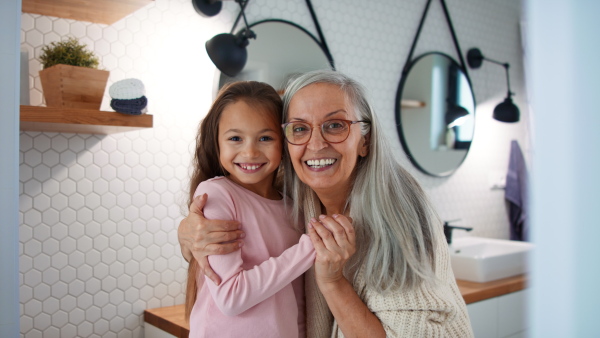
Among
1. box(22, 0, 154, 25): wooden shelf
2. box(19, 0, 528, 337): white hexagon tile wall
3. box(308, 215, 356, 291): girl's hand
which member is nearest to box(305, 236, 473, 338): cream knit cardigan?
box(308, 215, 356, 291): girl's hand

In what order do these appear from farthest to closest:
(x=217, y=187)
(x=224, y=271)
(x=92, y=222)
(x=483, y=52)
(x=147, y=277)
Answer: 1. (x=483, y=52)
2. (x=147, y=277)
3. (x=92, y=222)
4. (x=217, y=187)
5. (x=224, y=271)

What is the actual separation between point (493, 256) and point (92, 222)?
5.91 ft

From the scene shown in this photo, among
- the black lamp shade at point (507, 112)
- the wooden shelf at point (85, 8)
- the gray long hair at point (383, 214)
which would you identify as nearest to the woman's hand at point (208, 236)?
the gray long hair at point (383, 214)

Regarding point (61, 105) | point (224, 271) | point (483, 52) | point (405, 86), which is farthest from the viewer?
point (483, 52)

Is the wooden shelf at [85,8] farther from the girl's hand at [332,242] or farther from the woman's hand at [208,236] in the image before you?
the girl's hand at [332,242]

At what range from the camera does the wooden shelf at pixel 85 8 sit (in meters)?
1.56

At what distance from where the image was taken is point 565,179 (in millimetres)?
175

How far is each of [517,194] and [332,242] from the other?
2.83 metres

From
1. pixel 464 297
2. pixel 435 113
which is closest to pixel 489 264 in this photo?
pixel 464 297

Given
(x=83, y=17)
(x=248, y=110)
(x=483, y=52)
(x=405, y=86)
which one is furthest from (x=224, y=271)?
(x=483, y=52)

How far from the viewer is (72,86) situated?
1.52 m

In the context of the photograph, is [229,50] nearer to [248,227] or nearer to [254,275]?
[248,227]

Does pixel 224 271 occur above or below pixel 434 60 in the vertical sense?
below

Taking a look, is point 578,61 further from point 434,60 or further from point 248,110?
point 434,60
